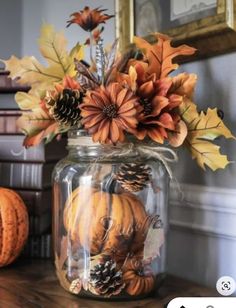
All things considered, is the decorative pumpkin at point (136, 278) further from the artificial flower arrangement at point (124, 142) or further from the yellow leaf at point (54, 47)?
the yellow leaf at point (54, 47)

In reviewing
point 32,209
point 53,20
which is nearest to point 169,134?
point 32,209

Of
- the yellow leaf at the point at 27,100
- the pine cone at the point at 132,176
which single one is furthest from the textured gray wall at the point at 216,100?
the yellow leaf at the point at 27,100

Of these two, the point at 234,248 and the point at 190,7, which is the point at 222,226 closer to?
the point at 234,248

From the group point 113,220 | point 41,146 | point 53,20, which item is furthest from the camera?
point 53,20

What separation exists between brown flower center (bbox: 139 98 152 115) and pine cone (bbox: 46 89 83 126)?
9 centimetres

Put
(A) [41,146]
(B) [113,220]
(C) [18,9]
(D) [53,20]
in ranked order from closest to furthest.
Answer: (B) [113,220] < (A) [41,146] < (D) [53,20] < (C) [18,9]

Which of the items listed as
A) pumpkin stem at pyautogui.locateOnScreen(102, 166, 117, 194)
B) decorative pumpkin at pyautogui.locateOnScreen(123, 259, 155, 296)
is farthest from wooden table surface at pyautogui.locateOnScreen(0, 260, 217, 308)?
pumpkin stem at pyautogui.locateOnScreen(102, 166, 117, 194)

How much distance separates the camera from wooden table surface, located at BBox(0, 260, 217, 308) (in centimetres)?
62

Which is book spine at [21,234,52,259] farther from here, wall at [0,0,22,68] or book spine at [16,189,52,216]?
wall at [0,0,22,68]

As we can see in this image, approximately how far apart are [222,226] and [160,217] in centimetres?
12

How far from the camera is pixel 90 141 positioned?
26.2 inches

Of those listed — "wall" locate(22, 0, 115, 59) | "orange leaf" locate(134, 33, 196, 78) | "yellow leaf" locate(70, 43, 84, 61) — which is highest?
"wall" locate(22, 0, 115, 59)

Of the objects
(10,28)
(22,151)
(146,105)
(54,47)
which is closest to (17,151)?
(22,151)

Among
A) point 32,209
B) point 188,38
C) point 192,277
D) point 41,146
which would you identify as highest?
point 188,38
